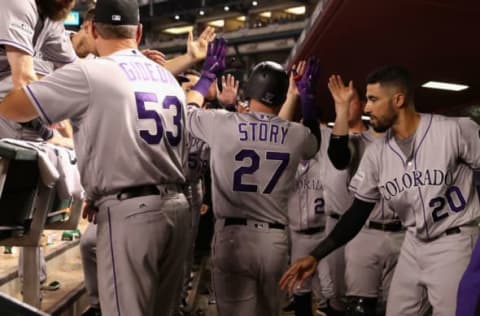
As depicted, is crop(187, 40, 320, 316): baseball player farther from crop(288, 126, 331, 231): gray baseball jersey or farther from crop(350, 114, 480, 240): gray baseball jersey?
crop(288, 126, 331, 231): gray baseball jersey

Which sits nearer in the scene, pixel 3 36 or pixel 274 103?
pixel 3 36

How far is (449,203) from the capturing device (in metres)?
3.45

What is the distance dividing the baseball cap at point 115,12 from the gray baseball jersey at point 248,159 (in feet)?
3.38

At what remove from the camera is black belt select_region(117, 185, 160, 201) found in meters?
2.63

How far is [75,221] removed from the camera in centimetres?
342

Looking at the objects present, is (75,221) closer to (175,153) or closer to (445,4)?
(175,153)

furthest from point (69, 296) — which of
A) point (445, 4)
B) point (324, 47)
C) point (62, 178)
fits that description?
point (324, 47)

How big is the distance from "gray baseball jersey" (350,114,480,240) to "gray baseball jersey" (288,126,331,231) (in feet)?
8.66

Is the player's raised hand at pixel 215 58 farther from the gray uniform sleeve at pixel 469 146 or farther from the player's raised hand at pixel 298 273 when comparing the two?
the gray uniform sleeve at pixel 469 146

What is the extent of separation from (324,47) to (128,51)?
4.63 metres

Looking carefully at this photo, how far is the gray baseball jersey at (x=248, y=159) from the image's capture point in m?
3.68

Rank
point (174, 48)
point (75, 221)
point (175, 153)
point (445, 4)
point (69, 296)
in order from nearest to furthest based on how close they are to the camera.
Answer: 1. point (175, 153)
2. point (75, 221)
3. point (69, 296)
4. point (445, 4)
5. point (174, 48)

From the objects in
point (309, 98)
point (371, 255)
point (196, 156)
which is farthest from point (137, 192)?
point (371, 255)

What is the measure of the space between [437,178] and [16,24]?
2.26 meters
